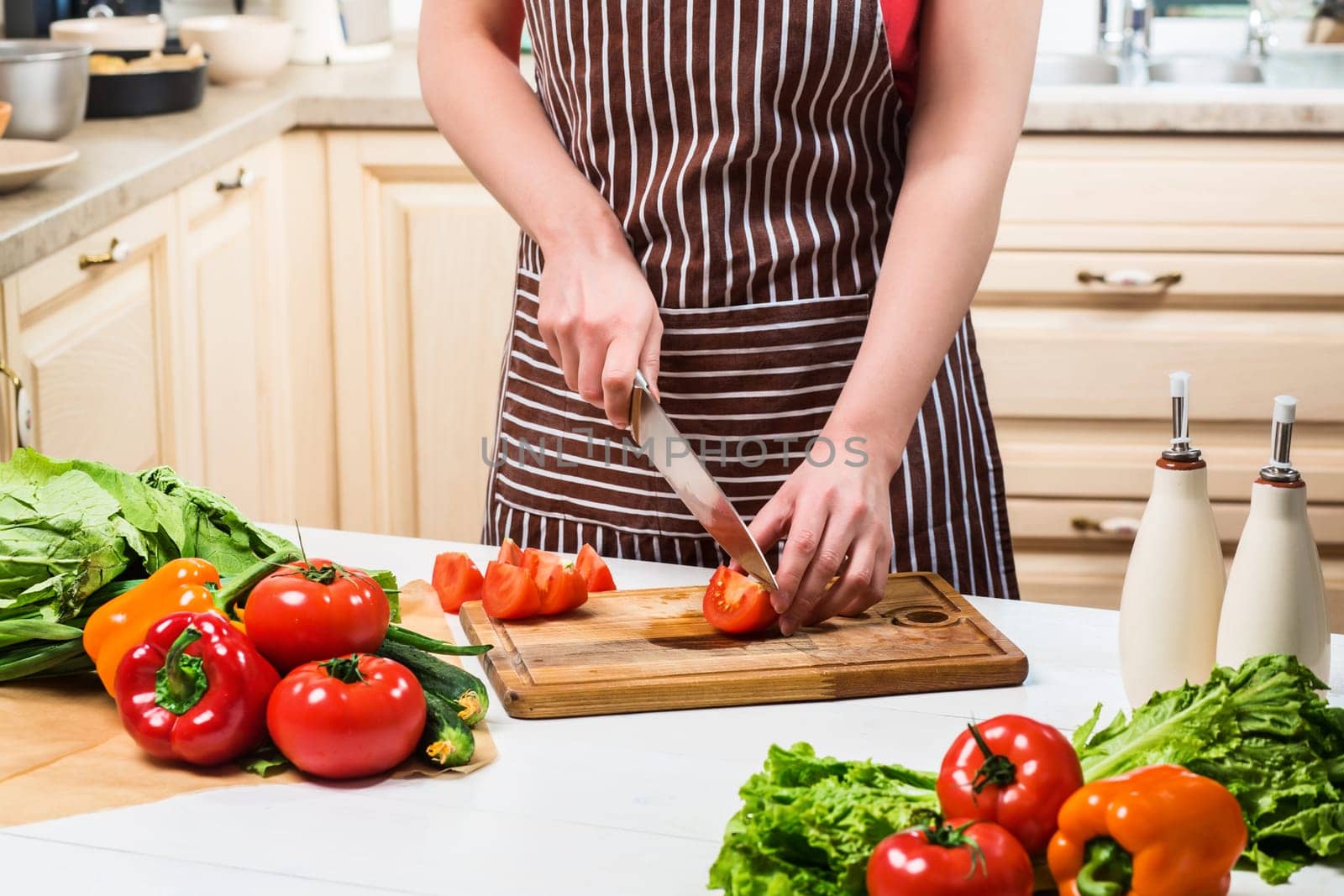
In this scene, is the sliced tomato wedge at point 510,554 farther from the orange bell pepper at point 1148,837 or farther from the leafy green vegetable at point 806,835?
the orange bell pepper at point 1148,837

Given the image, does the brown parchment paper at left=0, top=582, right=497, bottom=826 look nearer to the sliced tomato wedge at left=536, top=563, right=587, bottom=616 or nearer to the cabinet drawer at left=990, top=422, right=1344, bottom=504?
the sliced tomato wedge at left=536, top=563, right=587, bottom=616

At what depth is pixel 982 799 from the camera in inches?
29.3

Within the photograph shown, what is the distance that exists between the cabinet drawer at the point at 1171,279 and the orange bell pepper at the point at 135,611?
1.62 m

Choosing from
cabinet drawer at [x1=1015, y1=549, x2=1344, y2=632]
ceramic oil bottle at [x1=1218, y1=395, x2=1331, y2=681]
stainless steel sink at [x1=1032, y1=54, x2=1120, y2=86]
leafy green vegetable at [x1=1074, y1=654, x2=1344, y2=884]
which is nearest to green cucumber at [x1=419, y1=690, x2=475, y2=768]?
leafy green vegetable at [x1=1074, y1=654, x2=1344, y2=884]

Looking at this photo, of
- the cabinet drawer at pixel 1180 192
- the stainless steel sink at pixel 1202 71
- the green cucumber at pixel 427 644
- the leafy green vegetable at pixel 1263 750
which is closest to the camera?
the leafy green vegetable at pixel 1263 750

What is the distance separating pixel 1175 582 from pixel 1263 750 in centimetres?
17

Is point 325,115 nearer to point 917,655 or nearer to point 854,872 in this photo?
point 917,655

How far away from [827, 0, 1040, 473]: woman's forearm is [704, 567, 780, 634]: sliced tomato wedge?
134 millimetres

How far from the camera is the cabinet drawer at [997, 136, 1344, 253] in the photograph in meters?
2.33

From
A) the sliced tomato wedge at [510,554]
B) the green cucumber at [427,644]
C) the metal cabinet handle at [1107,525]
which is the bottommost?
A: the metal cabinet handle at [1107,525]

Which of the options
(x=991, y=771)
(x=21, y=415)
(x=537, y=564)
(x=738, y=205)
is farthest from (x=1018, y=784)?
(x=21, y=415)

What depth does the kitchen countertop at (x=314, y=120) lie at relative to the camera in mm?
1912

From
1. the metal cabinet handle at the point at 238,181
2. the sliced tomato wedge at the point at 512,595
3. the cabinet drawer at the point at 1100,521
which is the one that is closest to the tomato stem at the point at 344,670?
the sliced tomato wedge at the point at 512,595

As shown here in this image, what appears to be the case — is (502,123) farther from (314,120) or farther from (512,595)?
(314,120)
